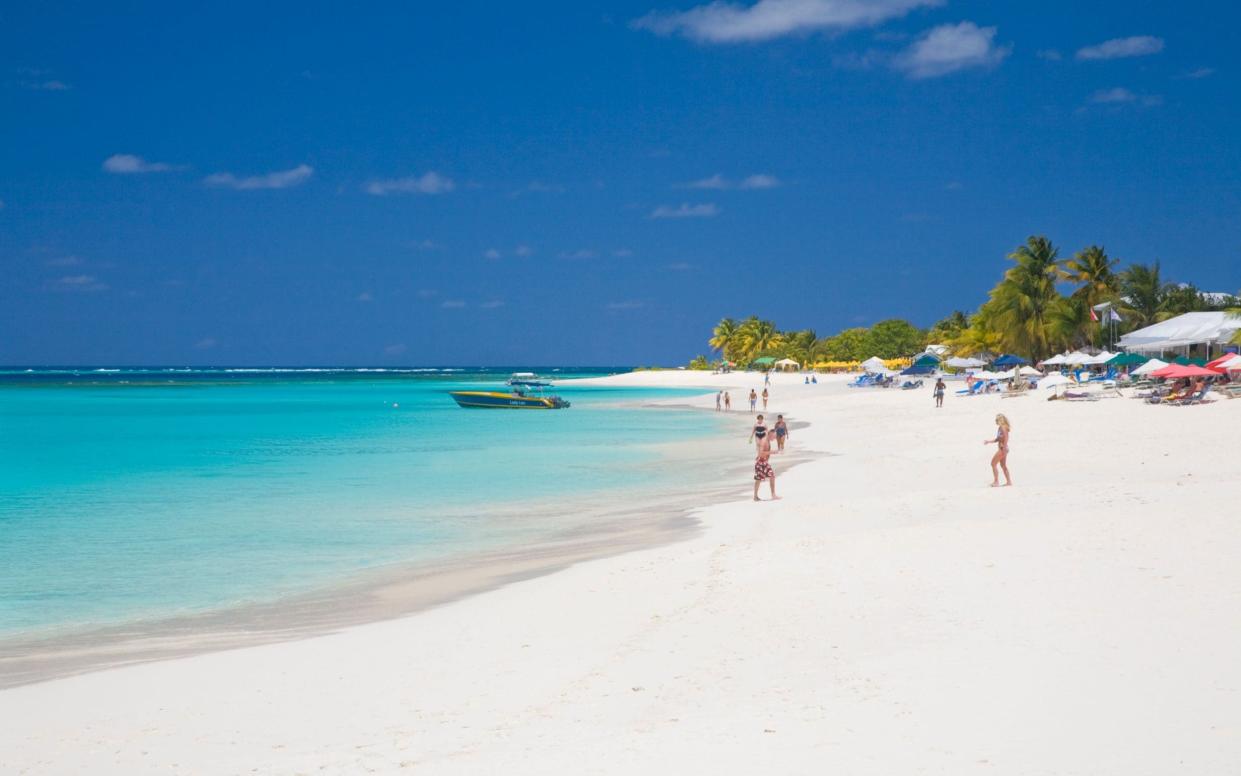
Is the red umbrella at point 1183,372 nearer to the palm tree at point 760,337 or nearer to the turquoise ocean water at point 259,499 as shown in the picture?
the turquoise ocean water at point 259,499

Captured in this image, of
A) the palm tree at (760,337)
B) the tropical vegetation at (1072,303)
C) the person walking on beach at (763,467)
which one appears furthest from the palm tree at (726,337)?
the person walking on beach at (763,467)

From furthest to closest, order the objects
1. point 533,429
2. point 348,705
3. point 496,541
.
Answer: point 533,429, point 496,541, point 348,705

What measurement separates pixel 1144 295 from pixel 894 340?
5688 centimetres

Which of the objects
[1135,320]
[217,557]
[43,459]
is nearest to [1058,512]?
[217,557]

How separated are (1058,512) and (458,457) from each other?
24.0 m

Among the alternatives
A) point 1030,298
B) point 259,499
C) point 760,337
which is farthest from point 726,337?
point 259,499

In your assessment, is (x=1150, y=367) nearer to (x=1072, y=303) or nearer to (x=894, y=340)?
(x=1072, y=303)

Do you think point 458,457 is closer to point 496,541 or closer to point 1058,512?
point 496,541

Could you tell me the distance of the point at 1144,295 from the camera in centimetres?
6550

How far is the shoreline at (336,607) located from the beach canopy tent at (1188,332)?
36.2 m

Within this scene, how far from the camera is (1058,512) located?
47.1 ft

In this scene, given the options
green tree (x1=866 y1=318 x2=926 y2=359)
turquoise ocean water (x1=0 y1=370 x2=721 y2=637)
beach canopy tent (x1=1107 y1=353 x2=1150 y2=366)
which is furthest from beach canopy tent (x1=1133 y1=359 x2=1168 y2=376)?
green tree (x1=866 y1=318 x2=926 y2=359)

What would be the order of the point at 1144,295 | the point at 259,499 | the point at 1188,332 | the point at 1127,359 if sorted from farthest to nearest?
the point at 1144,295, the point at 1188,332, the point at 1127,359, the point at 259,499

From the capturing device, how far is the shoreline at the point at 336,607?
10742mm
